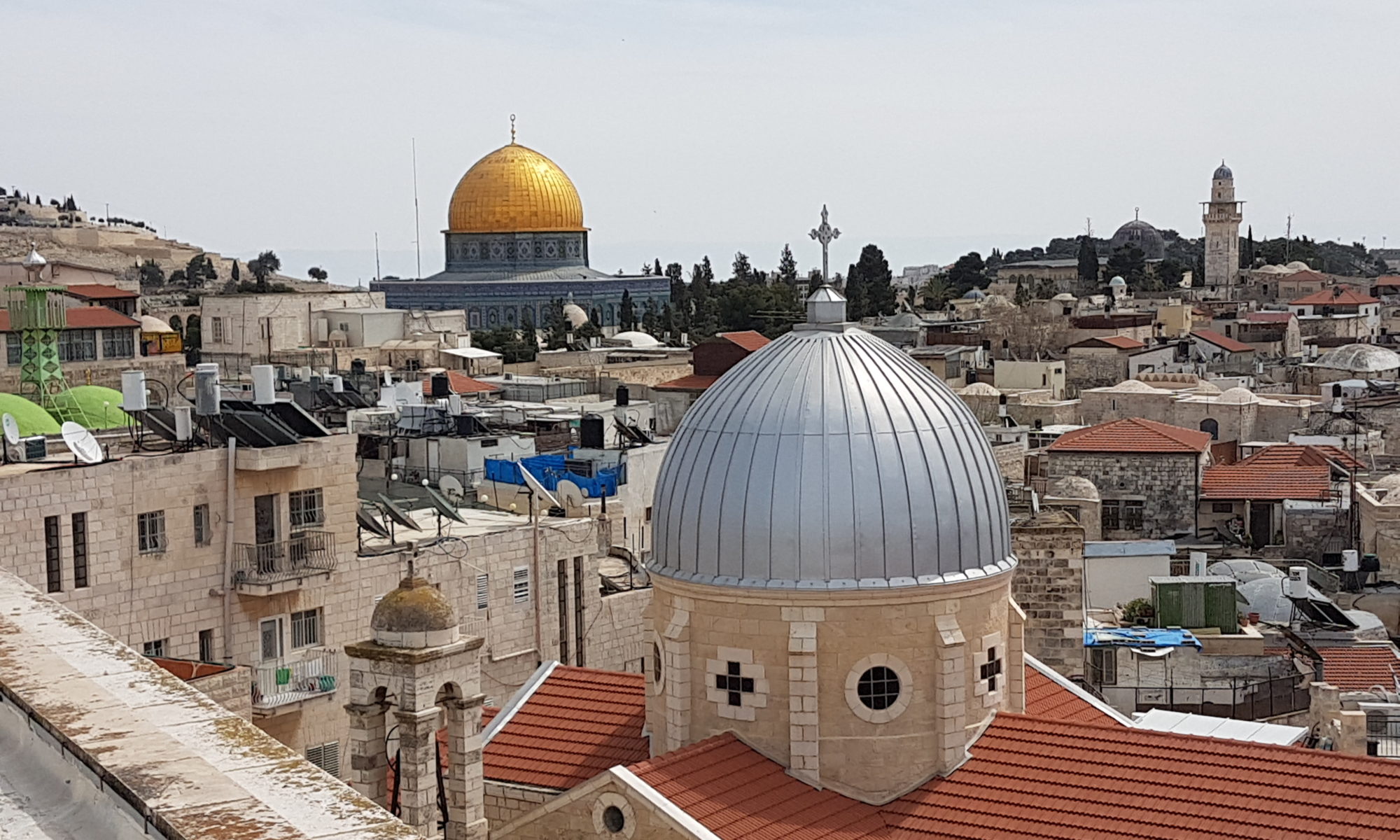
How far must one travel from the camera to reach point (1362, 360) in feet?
181

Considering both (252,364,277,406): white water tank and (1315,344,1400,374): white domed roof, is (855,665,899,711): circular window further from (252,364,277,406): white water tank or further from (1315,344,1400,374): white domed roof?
(1315,344,1400,374): white domed roof

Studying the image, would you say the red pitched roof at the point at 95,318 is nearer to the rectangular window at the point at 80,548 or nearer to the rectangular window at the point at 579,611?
the rectangular window at the point at 579,611

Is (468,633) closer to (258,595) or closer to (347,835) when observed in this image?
(258,595)

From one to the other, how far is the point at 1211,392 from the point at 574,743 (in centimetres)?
3657

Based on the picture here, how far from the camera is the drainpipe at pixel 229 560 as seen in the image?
787 inches

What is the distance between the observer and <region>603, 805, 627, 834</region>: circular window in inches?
520

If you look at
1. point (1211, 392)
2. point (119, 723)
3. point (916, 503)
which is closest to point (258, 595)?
point (916, 503)

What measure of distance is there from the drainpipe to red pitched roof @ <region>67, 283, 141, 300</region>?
43.7 m

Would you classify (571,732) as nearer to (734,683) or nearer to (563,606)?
(734,683)

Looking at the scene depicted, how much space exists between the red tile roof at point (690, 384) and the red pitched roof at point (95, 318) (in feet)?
54.1

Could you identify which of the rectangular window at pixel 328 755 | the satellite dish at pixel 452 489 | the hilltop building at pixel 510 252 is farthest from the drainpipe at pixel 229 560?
the hilltop building at pixel 510 252

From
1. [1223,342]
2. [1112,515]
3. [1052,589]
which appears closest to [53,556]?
[1052,589]

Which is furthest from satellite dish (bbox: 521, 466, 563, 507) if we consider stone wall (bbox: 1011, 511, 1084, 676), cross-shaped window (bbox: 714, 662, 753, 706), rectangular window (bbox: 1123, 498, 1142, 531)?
rectangular window (bbox: 1123, 498, 1142, 531)

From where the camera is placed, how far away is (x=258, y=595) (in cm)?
2012
